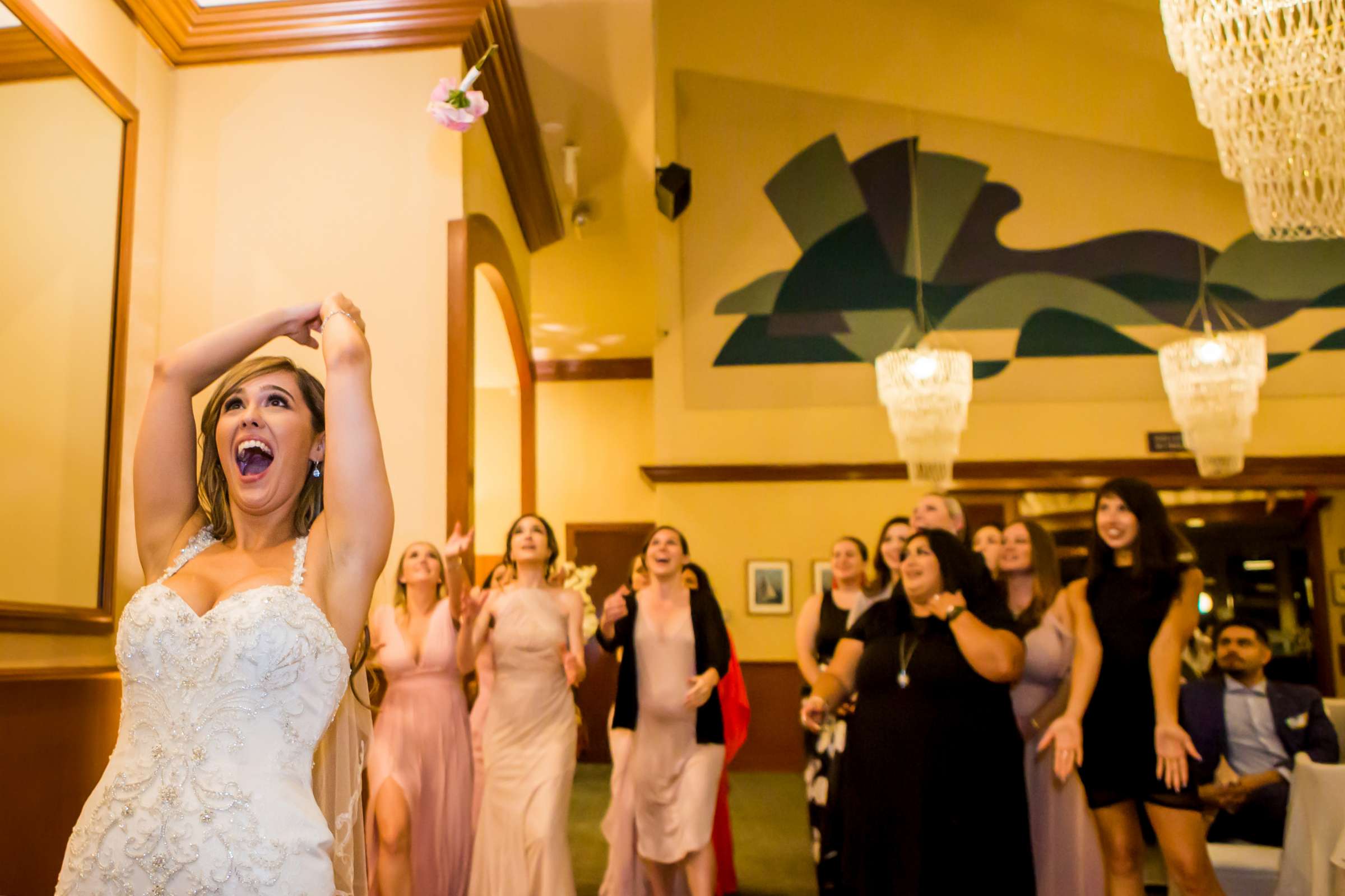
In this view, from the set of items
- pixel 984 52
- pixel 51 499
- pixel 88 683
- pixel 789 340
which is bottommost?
pixel 88 683

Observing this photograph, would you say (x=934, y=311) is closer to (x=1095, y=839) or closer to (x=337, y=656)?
(x=1095, y=839)

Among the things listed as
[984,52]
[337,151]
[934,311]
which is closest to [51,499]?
[337,151]

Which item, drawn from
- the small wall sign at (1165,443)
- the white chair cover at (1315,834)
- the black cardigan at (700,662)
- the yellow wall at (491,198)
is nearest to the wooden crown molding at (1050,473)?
the small wall sign at (1165,443)

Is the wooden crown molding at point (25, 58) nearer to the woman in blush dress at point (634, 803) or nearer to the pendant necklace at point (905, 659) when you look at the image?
the woman in blush dress at point (634, 803)

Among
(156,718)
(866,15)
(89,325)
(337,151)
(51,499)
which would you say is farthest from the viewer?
(866,15)

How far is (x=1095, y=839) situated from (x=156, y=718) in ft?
10.9

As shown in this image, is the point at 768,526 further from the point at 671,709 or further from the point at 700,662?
the point at 671,709

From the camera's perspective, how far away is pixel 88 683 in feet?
12.4

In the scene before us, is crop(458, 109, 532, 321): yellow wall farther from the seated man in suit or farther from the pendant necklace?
the seated man in suit

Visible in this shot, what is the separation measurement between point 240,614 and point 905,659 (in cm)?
239

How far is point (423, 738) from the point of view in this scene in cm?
446

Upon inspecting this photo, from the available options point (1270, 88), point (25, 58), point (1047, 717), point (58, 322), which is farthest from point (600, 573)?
point (25, 58)

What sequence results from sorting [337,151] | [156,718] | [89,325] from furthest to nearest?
[337,151] < [89,325] < [156,718]

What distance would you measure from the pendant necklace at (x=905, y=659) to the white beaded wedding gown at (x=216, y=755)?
2210 millimetres
